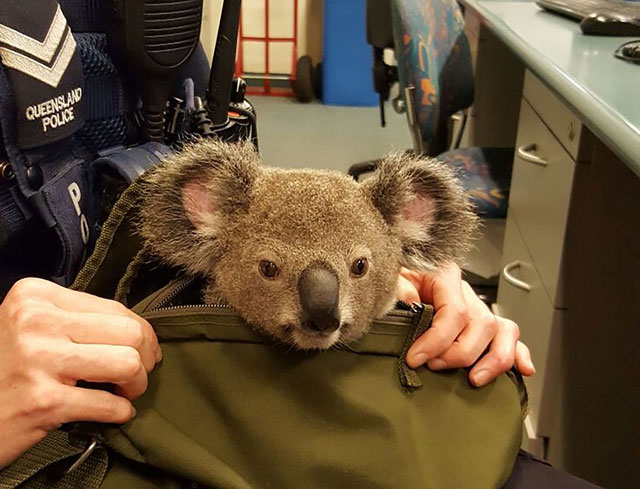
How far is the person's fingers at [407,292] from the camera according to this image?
0.79 meters

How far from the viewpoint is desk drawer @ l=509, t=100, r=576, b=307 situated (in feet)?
4.05

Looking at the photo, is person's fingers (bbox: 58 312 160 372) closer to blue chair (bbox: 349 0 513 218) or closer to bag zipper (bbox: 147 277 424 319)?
bag zipper (bbox: 147 277 424 319)

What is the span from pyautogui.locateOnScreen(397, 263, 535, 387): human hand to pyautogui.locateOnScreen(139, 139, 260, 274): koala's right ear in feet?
0.68

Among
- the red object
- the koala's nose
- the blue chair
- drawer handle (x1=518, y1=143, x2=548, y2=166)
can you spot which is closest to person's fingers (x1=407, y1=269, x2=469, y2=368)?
the koala's nose

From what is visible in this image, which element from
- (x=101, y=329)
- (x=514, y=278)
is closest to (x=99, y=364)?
(x=101, y=329)

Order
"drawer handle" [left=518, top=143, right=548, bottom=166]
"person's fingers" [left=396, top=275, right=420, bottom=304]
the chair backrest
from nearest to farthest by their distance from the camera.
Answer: "person's fingers" [left=396, top=275, right=420, bottom=304]
"drawer handle" [left=518, top=143, right=548, bottom=166]
the chair backrest

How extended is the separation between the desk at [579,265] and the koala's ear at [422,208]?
0.72 ft

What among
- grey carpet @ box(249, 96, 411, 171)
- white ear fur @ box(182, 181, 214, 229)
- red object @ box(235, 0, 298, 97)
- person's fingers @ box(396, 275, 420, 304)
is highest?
white ear fur @ box(182, 181, 214, 229)

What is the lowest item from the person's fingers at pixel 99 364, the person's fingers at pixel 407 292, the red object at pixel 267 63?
the red object at pixel 267 63

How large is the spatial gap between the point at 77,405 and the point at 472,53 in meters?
2.06

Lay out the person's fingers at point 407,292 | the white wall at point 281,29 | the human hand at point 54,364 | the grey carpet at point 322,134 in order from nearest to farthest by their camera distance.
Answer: the human hand at point 54,364 < the person's fingers at point 407,292 < the grey carpet at point 322,134 < the white wall at point 281,29

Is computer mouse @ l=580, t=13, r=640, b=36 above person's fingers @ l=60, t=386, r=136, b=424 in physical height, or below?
above

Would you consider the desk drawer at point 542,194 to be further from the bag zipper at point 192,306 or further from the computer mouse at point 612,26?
the bag zipper at point 192,306

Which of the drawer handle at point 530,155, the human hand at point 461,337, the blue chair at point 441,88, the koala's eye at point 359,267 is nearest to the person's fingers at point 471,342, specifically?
the human hand at point 461,337
